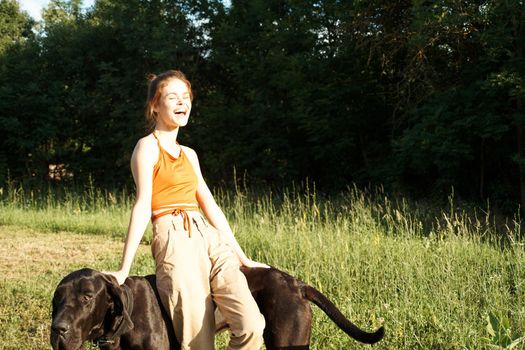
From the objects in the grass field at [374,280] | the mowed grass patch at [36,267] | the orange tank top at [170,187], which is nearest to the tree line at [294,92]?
the grass field at [374,280]

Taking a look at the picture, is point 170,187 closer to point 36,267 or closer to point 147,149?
point 147,149

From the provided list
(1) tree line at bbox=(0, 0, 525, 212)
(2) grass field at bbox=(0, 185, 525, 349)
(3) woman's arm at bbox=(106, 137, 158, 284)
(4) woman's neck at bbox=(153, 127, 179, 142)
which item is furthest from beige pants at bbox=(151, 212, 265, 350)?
(1) tree line at bbox=(0, 0, 525, 212)

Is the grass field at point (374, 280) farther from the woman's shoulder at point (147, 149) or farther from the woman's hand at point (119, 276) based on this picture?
the woman's shoulder at point (147, 149)

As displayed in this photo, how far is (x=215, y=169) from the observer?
673 inches

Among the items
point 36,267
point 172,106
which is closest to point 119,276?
point 172,106

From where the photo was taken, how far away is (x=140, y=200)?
2.97m

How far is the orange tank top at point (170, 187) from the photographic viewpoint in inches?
120

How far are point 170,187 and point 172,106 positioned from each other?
1.49 ft

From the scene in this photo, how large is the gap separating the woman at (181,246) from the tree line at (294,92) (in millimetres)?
8142

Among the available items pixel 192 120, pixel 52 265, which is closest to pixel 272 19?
pixel 192 120

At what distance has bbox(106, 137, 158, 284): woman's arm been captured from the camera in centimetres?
291

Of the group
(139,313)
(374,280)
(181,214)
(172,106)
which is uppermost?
(172,106)

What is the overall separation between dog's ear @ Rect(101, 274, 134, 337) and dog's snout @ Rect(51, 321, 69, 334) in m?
0.26

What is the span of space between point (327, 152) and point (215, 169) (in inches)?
154
